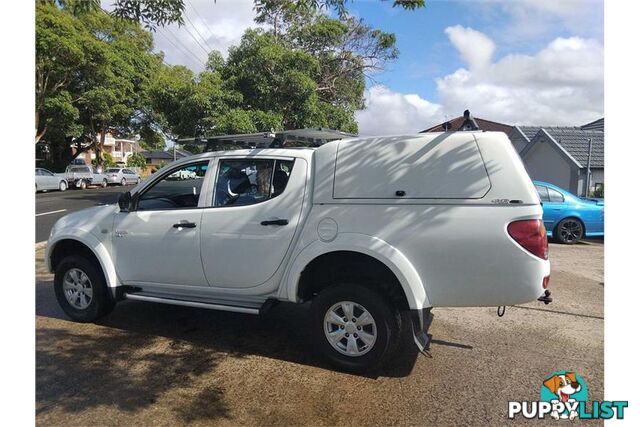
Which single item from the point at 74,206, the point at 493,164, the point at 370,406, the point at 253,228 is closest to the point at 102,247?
the point at 253,228

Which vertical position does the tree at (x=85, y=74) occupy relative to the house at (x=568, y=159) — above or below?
above

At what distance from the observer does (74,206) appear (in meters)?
18.2

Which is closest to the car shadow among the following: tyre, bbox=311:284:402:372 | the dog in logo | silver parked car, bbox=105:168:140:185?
tyre, bbox=311:284:402:372

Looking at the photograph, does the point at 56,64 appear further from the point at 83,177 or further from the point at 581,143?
the point at 581,143

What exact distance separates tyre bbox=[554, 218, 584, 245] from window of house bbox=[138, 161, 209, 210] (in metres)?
8.44

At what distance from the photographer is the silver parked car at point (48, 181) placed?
83.8ft

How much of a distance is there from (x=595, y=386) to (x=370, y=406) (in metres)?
1.84

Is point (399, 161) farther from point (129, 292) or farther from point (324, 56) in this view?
point (324, 56)

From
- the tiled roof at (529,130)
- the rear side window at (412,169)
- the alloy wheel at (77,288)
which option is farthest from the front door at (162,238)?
the tiled roof at (529,130)

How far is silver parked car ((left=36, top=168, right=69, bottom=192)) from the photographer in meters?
25.5

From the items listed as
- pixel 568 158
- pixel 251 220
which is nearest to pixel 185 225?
pixel 251 220

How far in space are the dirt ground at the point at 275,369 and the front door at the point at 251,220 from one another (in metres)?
0.79

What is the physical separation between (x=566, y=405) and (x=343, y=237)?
2105 millimetres

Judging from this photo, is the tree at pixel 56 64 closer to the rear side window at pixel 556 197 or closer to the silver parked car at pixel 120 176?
the silver parked car at pixel 120 176
